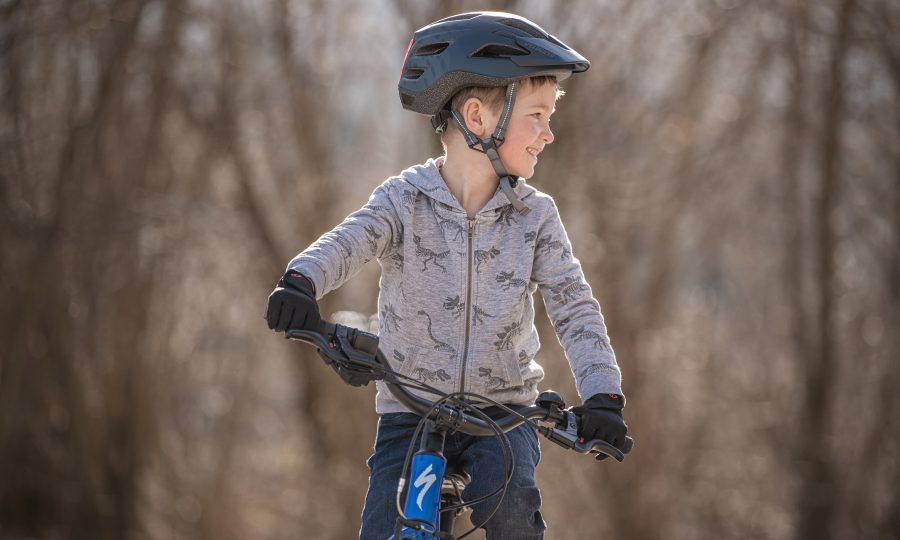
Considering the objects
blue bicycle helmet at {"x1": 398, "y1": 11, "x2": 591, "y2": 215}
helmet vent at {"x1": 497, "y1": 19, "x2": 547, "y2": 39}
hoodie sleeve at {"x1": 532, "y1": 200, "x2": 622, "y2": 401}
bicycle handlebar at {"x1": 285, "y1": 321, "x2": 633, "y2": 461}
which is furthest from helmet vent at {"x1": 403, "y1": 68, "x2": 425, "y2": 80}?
bicycle handlebar at {"x1": 285, "y1": 321, "x2": 633, "y2": 461}

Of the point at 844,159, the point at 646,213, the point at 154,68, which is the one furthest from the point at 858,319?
the point at 154,68

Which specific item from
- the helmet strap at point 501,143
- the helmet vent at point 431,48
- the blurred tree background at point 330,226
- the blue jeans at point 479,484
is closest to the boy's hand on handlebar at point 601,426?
the blue jeans at point 479,484

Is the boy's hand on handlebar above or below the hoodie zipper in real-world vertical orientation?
below

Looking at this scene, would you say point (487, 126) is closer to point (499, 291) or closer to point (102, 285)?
point (499, 291)

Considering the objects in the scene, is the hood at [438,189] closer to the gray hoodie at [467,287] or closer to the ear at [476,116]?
the gray hoodie at [467,287]

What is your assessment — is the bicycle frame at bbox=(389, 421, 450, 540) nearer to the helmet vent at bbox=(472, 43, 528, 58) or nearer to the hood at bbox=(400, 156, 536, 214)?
the hood at bbox=(400, 156, 536, 214)

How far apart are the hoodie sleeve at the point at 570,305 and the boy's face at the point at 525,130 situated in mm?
160

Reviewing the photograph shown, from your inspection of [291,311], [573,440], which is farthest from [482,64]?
[573,440]

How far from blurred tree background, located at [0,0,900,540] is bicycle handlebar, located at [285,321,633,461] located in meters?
6.42

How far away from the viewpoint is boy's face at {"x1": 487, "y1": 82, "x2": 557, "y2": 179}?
3102 mm

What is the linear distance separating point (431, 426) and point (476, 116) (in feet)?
3.17

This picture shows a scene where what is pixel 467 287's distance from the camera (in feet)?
9.87

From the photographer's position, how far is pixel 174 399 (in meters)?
10.0

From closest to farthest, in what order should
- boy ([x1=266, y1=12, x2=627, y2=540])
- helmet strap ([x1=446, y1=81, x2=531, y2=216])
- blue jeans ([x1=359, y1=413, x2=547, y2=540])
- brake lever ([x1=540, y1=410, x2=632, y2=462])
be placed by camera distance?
brake lever ([x1=540, y1=410, x2=632, y2=462]) < blue jeans ([x1=359, y1=413, x2=547, y2=540]) < boy ([x1=266, y1=12, x2=627, y2=540]) < helmet strap ([x1=446, y1=81, x2=531, y2=216])
